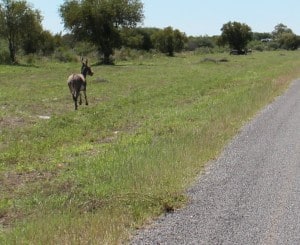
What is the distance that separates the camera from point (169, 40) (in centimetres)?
10325

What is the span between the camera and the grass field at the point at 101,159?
22.5ft

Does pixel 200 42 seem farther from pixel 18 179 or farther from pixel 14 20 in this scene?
pixel 18 179

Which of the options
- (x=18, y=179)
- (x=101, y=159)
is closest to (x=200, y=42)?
(x=101, y=159)

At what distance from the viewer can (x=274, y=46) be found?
522 ft

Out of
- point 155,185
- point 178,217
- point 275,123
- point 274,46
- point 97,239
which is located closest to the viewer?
point 97,239

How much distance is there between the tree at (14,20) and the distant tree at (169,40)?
38.9 m

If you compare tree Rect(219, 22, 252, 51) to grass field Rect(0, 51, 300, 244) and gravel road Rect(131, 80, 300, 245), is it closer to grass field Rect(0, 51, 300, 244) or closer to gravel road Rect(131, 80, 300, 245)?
grass field Rect(0, 51, 300, 244)

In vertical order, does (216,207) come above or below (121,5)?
below

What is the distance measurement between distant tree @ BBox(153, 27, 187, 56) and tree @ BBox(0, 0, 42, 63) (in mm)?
38866

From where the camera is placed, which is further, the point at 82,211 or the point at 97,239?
the point at 82,211

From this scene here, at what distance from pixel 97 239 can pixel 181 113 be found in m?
13.1

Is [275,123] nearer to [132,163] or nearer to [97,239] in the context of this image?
[132,163]

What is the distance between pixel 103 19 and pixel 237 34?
56629 millimetres

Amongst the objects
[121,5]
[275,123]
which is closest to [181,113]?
[275,123]
